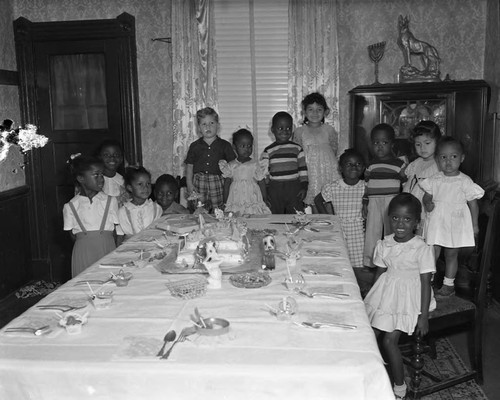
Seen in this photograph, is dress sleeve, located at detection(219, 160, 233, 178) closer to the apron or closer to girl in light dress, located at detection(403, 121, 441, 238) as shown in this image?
the apron

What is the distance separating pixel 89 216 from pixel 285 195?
1.87m

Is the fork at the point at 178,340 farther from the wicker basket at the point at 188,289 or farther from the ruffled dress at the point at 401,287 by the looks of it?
the ruffled dress at the point at 401,287

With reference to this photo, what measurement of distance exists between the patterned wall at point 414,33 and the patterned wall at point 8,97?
3.34 meters

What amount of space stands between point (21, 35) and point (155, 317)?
4.77 metres

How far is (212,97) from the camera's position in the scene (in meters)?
5.84

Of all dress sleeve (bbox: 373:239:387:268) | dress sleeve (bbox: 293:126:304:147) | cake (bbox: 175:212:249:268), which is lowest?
dress sleeve (bbox: 373:239:387:268)

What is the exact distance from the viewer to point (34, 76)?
5.87 metres

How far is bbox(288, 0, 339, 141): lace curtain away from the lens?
18.4 feet

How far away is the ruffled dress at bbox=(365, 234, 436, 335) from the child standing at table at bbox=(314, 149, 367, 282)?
1476mm

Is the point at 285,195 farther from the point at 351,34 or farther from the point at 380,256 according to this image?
the point at 380,256

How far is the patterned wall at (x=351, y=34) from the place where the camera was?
564 centimetres

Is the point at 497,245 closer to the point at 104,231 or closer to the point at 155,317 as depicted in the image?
the point at 104,231

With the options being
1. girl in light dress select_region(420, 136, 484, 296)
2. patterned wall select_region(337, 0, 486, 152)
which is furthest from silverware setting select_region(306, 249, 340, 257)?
patterned wall select_region(337, 0, 486, 152)

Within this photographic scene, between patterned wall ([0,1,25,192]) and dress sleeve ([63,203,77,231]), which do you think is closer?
dress sleeve ([63,203,77,231])
